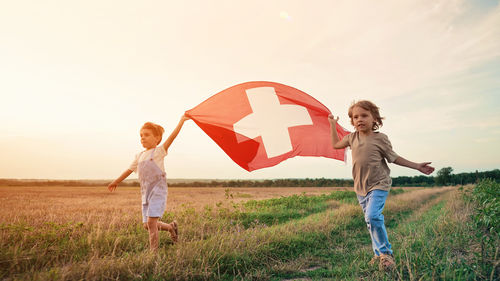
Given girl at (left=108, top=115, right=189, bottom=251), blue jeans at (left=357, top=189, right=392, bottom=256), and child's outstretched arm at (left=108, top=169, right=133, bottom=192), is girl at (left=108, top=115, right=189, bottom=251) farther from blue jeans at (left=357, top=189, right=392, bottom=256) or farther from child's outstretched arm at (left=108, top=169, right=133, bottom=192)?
blue jeans at (left=357, top=189, right=392, bottom=256)

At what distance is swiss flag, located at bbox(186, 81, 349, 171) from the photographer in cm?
583

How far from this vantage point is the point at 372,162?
4391mm

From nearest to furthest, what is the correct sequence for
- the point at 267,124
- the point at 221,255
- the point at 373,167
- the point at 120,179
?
1. the point at 221,255
2. the point at 373,167
3. the point at 120,179
4. the point at 267,124

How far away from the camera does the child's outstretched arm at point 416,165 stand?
164 inches

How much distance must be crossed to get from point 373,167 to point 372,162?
78 millimetres

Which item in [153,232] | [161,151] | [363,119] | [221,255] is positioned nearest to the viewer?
[221,255]

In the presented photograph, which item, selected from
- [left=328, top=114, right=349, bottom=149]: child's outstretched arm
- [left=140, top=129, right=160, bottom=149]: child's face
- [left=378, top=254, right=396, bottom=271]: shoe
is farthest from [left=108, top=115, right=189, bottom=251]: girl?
[left=378, top=254, right=396, bottom=271]: shoe

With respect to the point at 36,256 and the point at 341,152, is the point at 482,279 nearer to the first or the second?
the point at 341,152

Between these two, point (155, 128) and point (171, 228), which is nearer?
point (155, 128)

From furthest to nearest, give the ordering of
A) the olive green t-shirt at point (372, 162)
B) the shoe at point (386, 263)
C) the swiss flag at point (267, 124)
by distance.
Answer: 1. the swiss flag at point (267, 124)
2. the olive green t-shirt at point (372, 162)
3. the shoe at point (386, 263)

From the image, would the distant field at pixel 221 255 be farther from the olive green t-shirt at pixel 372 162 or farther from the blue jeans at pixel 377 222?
the olive green t-shirt at pixel 372 162

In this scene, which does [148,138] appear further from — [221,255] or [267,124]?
[267,124]

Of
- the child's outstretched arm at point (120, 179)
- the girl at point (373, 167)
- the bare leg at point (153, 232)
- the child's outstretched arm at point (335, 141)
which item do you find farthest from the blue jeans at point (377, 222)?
the child's outstretched arm at point (120, 179)

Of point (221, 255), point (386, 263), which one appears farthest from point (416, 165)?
point (221, 255)
